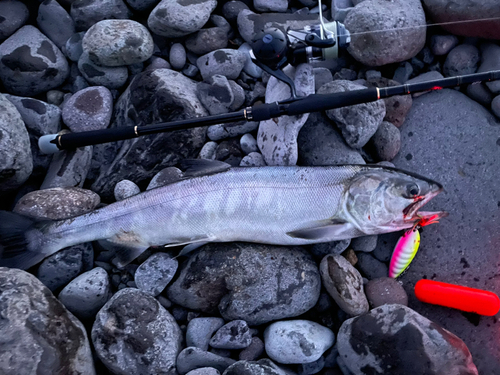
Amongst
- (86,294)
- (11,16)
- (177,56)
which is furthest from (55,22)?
(86,294)

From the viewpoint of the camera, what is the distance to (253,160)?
400 centimetres

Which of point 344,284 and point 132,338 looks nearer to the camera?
point 132,338

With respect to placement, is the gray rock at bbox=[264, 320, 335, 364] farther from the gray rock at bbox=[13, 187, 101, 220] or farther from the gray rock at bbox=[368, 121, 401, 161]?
the gray rock at bbox=[13, 187, 101, 220]

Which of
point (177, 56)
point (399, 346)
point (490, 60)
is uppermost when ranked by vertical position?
point (490, 60)

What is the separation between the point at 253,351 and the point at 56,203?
2.30 meters

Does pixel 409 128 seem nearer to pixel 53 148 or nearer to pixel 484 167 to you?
pixel 484 167

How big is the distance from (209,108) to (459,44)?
112 inches

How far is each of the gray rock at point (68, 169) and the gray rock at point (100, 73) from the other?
808 mm

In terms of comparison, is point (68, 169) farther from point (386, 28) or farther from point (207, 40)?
point (386, 28)

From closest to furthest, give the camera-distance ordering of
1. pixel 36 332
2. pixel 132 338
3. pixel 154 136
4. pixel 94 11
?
1. pixel 36 332
2. pixel 132 338
3. pixel 154 136
4. pixel 94 11

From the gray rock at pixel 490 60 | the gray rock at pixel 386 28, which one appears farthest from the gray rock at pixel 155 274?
the gray rock at pixel 490 60

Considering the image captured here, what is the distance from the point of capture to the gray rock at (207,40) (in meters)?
4.45

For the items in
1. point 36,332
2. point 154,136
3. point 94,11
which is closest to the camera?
point 36,332

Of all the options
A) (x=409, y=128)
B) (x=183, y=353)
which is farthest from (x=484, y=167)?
(x=183, y=353)
